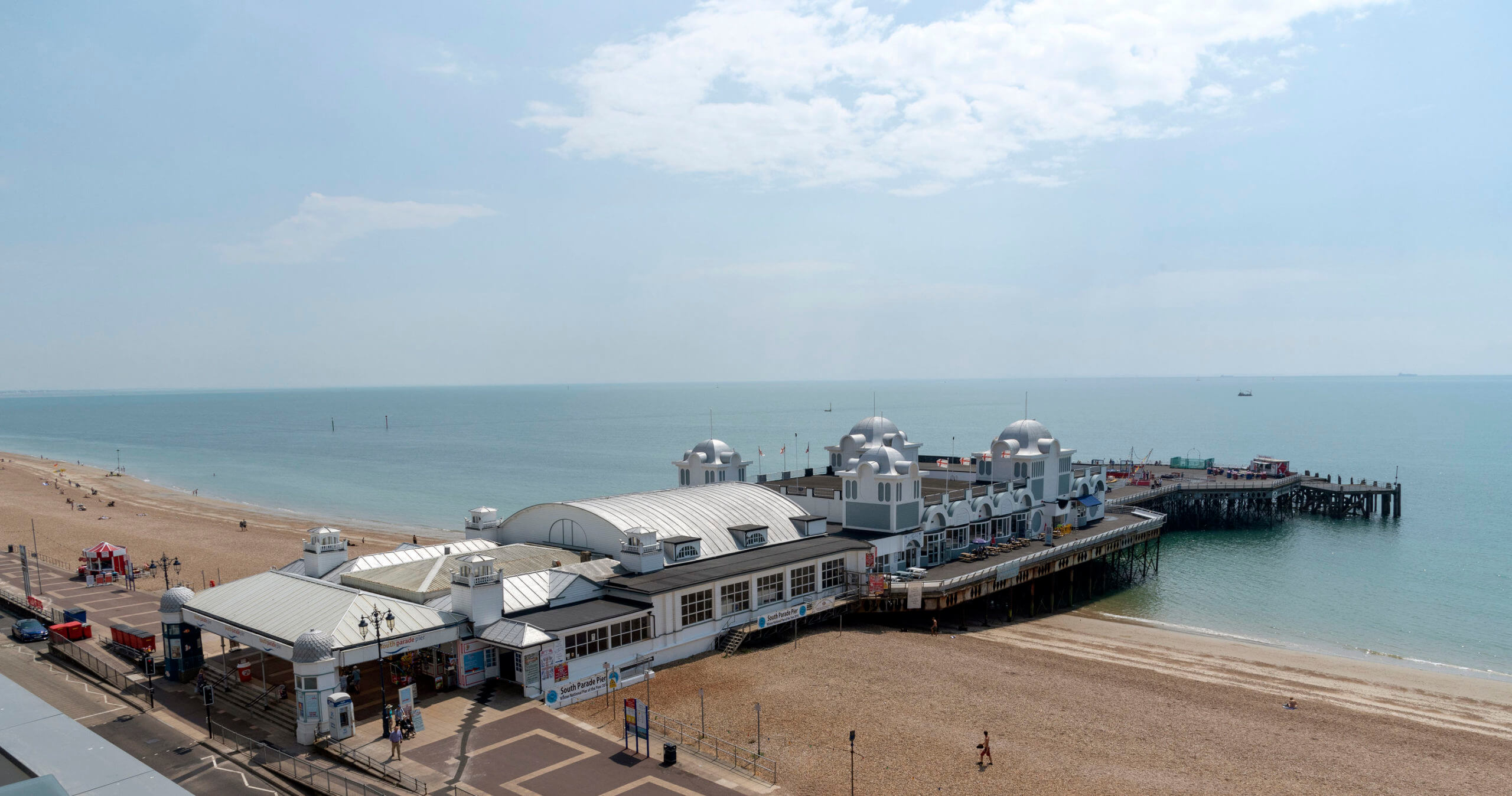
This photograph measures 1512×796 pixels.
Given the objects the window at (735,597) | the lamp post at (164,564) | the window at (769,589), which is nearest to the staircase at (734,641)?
the window at (735,597)

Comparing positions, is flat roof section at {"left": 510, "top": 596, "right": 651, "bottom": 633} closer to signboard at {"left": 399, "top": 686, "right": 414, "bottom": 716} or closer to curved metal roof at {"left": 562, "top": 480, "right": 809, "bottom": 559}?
curved metal roof at {"left": 562, "top": 480, "right": 809, "bottom": 559}

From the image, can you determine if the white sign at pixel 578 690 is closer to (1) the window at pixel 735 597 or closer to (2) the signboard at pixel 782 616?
(1) the window at pixel 735 597

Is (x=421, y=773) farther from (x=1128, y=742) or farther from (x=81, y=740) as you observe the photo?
(x=1128, y=742)

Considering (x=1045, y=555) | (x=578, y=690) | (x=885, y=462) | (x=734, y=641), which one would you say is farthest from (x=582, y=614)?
(x=1045, y=555)

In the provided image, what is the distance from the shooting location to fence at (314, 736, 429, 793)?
24269mm

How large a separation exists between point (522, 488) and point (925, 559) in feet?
260

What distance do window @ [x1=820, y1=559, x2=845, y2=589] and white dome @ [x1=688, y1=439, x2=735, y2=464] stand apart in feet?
48.9

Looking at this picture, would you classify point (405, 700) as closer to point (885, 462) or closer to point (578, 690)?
point (578, 690)

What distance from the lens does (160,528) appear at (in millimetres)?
80375

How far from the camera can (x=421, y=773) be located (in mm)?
24969

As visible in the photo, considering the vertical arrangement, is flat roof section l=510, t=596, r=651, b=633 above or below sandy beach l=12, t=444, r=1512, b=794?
above

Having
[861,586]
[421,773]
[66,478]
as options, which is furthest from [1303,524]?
[66,478]

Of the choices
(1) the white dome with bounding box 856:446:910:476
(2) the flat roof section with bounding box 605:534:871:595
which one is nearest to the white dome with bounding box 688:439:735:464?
(1) the white dome with bounding box 856:446:910:476

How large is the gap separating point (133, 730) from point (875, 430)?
149 ft
